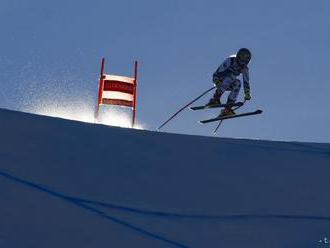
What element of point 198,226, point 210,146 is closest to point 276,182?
point 210,146

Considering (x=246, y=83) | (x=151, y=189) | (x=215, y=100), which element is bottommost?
(x=151, y=189)

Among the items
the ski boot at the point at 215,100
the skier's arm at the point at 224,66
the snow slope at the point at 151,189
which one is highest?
the skier's arm at the point at 224,66

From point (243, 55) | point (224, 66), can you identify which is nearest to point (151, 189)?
point (243, 55)

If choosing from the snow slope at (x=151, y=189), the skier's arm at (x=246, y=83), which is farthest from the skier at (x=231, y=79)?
the snow slope at (x=151, y=189)

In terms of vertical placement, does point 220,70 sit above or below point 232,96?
above

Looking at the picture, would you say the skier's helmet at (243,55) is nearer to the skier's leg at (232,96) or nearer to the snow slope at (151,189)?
the skier's leg at (232,96)

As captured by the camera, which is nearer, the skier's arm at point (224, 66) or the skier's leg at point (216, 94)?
the skier's arm at point (224, 66)

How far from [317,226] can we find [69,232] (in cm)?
220

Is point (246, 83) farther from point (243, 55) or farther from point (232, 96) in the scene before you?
point (243, 55)

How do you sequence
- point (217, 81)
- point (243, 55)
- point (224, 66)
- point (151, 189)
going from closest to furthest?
point (151, 189), point (243, 55), point (224, 66), point (217, 81)

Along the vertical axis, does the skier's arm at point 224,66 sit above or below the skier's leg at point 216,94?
above

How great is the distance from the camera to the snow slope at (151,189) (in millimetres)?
5117

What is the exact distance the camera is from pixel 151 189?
19.7 ft

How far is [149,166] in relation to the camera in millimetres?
6449
